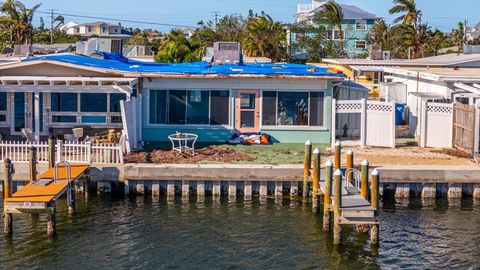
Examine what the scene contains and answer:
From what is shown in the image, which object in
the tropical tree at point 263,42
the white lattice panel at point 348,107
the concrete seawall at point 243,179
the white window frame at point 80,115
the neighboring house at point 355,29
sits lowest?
the concrete seawall at point 243,179

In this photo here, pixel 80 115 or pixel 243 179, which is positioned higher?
pixel 80 115

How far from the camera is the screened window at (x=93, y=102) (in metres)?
27.5

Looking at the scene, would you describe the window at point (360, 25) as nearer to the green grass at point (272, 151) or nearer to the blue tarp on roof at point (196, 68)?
the blue tarp on roof at point (196, 68)

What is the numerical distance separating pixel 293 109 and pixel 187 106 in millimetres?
3956

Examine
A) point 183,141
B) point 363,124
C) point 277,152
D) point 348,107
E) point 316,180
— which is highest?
point 348,107

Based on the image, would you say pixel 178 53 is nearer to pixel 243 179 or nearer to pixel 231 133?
pixel 231 133

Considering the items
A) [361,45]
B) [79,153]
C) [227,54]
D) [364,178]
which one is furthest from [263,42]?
[364,178]

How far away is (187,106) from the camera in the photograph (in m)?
28.4

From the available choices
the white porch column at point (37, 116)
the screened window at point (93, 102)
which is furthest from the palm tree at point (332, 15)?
the white porch column at point (37, 116)

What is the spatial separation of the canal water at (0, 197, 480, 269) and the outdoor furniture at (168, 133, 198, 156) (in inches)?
135

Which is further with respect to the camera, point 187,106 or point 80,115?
point 187,106

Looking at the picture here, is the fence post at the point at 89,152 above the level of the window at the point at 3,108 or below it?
below

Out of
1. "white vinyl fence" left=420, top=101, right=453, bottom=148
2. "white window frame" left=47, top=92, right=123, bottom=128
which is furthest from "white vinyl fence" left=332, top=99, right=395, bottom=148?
"white window frame" left=47, top=92, right=123, bottom=128

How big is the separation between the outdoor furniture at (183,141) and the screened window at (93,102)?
2.94m
